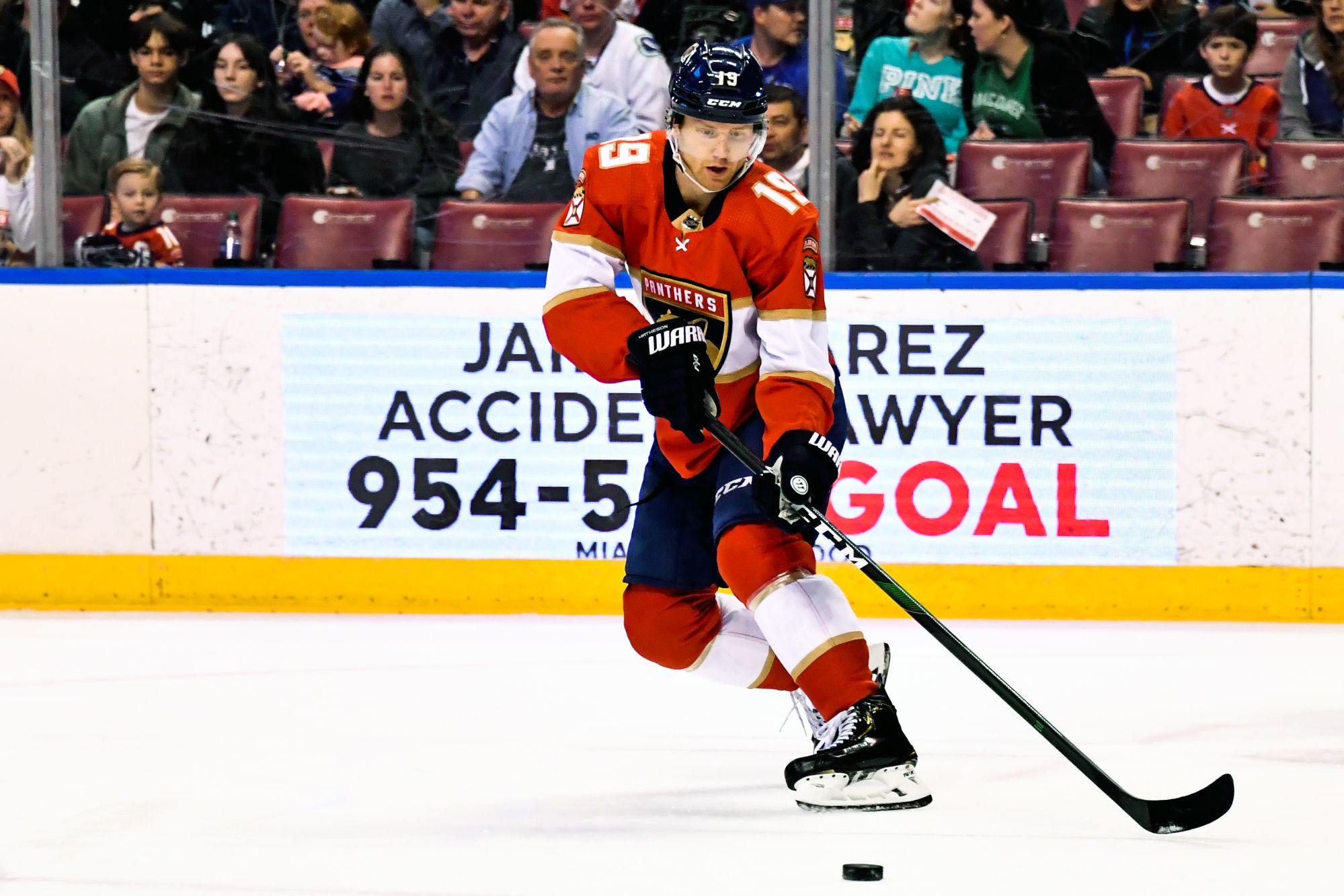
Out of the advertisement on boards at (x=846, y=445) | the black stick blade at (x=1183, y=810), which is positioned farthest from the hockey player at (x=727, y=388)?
the advertisement on boards at (x=846, y=445)

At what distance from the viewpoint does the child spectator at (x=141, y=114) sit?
4926 millimetres

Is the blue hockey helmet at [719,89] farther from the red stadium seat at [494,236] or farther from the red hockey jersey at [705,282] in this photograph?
the red stadium seat at [494,236]

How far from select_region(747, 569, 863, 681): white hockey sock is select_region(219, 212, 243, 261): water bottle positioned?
2.83 meters

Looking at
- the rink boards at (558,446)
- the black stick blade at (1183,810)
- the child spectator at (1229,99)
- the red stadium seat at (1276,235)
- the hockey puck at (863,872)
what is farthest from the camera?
the child spectator at (1229,99)

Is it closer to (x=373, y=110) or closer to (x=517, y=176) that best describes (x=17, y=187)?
(x=373, y=110)

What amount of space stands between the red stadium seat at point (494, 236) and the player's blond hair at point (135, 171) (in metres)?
0.86

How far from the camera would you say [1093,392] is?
175 inches

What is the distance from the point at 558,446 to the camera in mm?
4590

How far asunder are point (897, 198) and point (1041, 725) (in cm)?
255

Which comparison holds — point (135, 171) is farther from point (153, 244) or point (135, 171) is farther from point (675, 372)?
point (675, 372)

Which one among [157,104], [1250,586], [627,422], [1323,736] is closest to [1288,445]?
[1250,586]

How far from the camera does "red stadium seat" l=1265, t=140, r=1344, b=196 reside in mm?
4703

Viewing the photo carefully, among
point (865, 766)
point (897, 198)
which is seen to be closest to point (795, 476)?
point (865, 766)

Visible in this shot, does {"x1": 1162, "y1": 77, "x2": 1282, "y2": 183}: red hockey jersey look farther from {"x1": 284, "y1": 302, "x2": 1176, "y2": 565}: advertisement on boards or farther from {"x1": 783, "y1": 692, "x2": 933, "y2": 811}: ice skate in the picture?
{"x1": 783, "y1": 692, "x2": 933, "y2": 811}: ice skate
